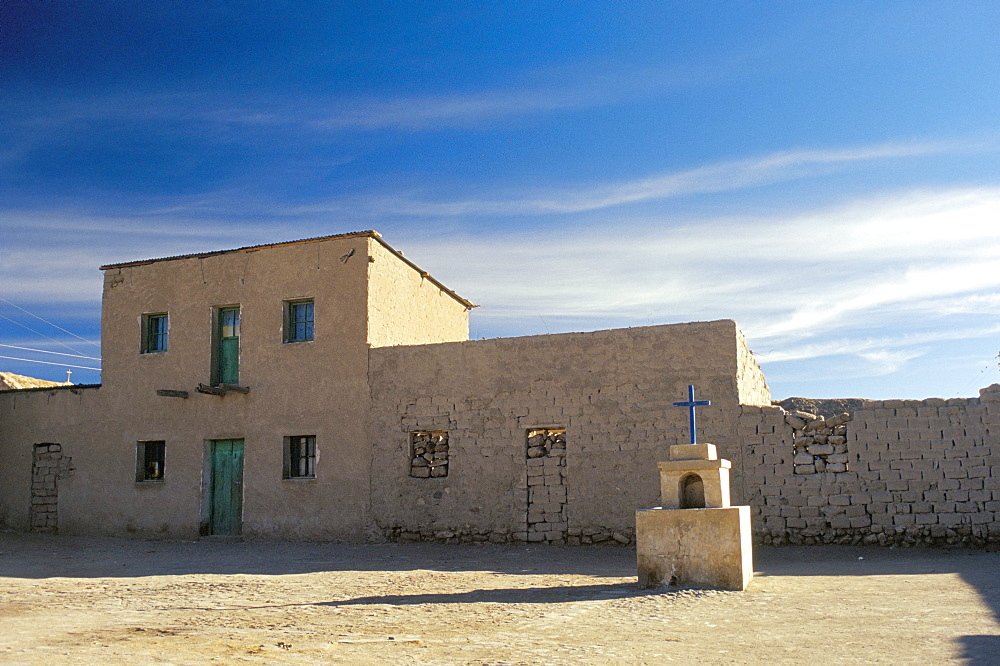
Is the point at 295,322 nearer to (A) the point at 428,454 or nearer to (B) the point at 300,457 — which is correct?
(B) the point at 300,457

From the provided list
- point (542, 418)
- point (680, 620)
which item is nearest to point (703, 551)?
point (680, 620)

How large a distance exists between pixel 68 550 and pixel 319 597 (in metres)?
9.01

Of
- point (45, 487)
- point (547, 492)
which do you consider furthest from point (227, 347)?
point (547, 492)

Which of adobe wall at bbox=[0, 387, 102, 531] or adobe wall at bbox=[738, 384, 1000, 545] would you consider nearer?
adobe wall at bbox=[738, 384, 1000, 545]

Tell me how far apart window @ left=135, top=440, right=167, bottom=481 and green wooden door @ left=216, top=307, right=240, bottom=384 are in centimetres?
198

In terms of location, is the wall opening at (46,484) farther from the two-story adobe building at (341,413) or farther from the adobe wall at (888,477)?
the adobe wall at (888,477)

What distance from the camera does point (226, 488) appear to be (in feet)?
58.4

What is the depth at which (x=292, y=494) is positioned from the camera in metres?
17.0

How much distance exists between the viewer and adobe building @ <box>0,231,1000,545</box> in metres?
13.8

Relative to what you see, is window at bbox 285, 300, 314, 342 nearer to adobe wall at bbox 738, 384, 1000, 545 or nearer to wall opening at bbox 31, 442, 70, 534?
wall opening at bbox 31, 442, 70, 534

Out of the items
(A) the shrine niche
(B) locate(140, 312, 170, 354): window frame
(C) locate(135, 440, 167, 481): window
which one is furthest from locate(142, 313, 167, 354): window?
(A) the shrine niche

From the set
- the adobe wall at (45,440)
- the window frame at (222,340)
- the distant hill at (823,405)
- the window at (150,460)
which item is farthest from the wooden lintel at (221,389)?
the distant hill at (823,405)

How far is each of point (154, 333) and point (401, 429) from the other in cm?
662

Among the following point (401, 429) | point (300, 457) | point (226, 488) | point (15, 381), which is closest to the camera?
point (401, 429)
